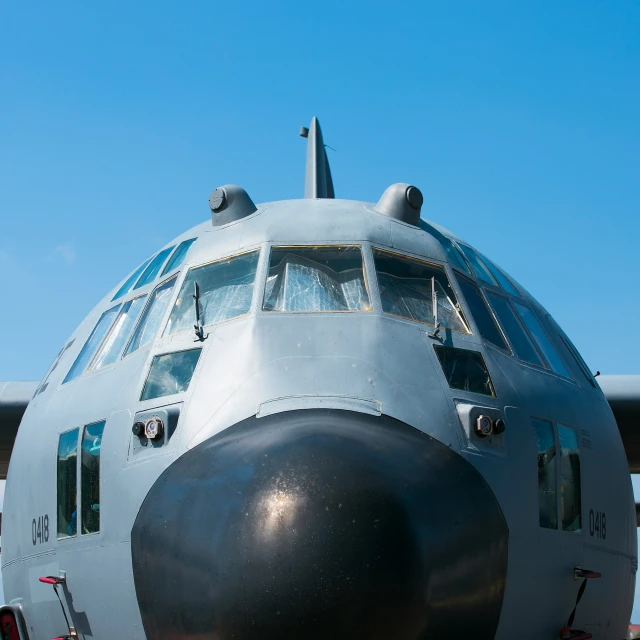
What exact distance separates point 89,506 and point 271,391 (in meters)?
1.49

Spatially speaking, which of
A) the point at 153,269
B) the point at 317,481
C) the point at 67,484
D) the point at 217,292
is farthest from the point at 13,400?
the point at 317,481

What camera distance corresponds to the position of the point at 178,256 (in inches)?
293

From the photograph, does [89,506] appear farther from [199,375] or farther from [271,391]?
[271,391]

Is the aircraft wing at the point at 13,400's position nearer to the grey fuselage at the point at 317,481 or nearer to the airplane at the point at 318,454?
the airplane at the point at 318,454

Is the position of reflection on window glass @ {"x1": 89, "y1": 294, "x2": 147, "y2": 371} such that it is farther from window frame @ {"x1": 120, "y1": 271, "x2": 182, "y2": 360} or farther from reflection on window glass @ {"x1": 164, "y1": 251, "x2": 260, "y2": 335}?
reflection on window glass @ {"x1": 164, "y1": 251, "x2": 260, "y2": 335}

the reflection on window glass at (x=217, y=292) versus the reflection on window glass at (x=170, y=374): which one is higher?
the reflection on window glass at (x=217, y=292)

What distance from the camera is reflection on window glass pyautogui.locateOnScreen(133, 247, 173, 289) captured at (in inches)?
299

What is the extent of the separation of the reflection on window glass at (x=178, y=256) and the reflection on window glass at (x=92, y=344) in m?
0.60

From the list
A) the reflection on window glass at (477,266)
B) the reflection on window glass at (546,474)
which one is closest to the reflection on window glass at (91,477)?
the reflection on window glass at (546,474)

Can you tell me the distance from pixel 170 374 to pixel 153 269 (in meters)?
1.91

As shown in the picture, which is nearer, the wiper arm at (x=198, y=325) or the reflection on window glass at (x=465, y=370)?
the reflection on window glass at (x=465, y=370)

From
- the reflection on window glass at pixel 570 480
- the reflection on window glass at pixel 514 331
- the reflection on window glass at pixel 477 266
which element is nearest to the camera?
the reflection on window glass at pixel 570 480

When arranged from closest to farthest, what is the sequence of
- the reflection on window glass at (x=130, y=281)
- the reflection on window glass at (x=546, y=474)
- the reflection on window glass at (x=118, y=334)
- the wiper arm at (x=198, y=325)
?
the reflection on window glass at (x=546, y=474), the wiper arm at (x=198, y=325), the reflection on window glass at (x=118, y=334), the reflection on window glass at (x=130, y=281)

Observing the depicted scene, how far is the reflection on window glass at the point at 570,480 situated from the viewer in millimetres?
6043
